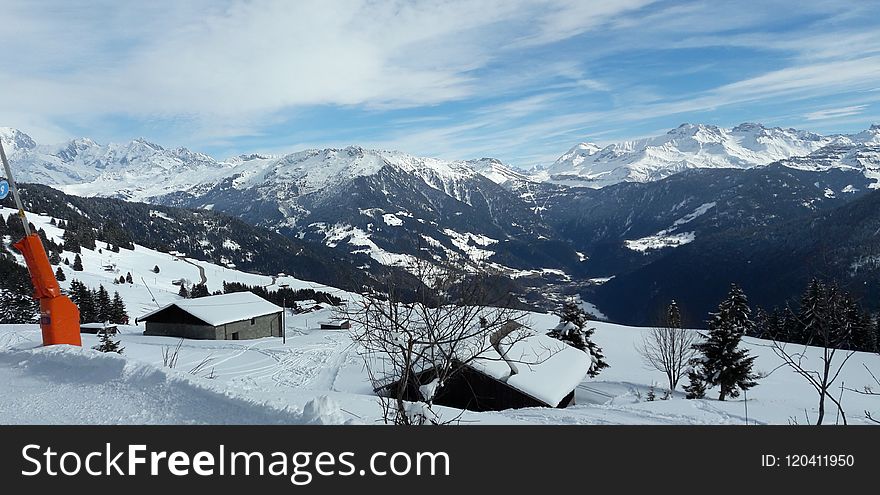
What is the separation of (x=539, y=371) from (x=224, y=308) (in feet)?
105

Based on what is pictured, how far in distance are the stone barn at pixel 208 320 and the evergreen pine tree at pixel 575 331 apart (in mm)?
26438

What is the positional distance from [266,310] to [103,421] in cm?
4333

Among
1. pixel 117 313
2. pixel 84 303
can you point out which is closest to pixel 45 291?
pixel 117 313

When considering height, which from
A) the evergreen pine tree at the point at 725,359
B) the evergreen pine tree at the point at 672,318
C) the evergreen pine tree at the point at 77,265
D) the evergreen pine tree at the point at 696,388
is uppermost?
the evergreen pine tree at the point at 77,265

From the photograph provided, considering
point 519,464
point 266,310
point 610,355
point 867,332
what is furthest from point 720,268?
point 519,464

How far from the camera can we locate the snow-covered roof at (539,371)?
796 inches

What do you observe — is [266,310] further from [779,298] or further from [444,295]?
[779,298]

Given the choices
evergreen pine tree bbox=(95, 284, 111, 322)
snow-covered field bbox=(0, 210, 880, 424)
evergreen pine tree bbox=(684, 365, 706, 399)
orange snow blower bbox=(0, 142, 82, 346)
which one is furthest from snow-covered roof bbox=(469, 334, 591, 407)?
evergreen pine tree bbox=(95, 284, 111, 322)

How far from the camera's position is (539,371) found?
2253 centimetres

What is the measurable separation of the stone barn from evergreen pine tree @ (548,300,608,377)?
86.7ft

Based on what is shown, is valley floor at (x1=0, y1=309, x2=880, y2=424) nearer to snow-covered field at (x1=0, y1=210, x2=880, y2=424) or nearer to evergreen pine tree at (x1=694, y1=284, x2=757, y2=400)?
snow-covered field at (x1=0, y1=210, x2=880, y2=424)

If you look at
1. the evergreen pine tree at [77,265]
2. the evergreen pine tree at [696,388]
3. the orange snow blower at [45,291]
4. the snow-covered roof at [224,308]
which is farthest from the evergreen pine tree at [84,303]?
the evergreen pine tree at [696,388]

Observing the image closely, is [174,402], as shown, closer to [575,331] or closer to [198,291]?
[575,331]

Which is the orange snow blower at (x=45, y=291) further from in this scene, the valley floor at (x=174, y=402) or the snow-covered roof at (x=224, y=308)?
the snow-covered roof at (x=224, y=308)
